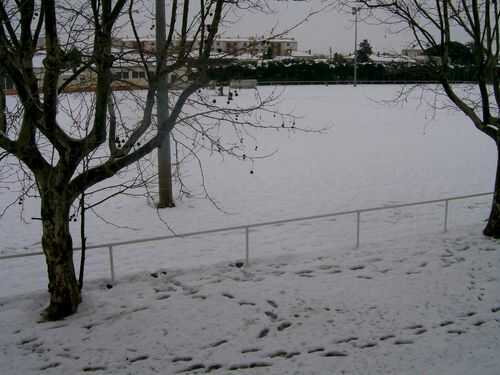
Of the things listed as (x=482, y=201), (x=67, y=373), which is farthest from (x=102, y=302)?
(x=482, y=201)

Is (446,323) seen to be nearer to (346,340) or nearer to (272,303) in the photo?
(346,340)

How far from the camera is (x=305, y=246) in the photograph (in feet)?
35.8

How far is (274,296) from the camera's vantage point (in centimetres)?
759

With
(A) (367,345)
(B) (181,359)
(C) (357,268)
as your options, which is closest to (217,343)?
(B) (181,359)

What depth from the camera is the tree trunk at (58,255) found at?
6.65 metres

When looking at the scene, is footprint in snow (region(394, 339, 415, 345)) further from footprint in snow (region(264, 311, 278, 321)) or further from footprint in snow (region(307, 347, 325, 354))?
footprint in snow (region(264, 311, 278, 321))

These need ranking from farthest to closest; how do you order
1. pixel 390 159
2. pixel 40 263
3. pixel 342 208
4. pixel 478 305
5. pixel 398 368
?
pixel 390 159 < pixel 342 208 < pixel 40 263 < pixel 478 305 < pixel 398 368

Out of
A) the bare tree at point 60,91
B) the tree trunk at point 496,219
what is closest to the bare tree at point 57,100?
the bare tree at point 60,91

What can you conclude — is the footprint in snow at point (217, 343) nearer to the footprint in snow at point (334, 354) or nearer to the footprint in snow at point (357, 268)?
the footprint in snow at point (334, 354)

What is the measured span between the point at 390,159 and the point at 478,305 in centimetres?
1439

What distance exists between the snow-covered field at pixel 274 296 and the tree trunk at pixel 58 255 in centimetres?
23

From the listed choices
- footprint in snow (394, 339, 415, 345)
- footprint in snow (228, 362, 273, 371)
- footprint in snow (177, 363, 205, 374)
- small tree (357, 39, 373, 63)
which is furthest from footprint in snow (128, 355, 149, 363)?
small tree (357, 39, 373, 63)

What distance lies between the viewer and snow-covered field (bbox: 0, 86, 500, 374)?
5.94 meters

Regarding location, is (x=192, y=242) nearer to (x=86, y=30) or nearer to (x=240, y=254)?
(x=240, y=254)
